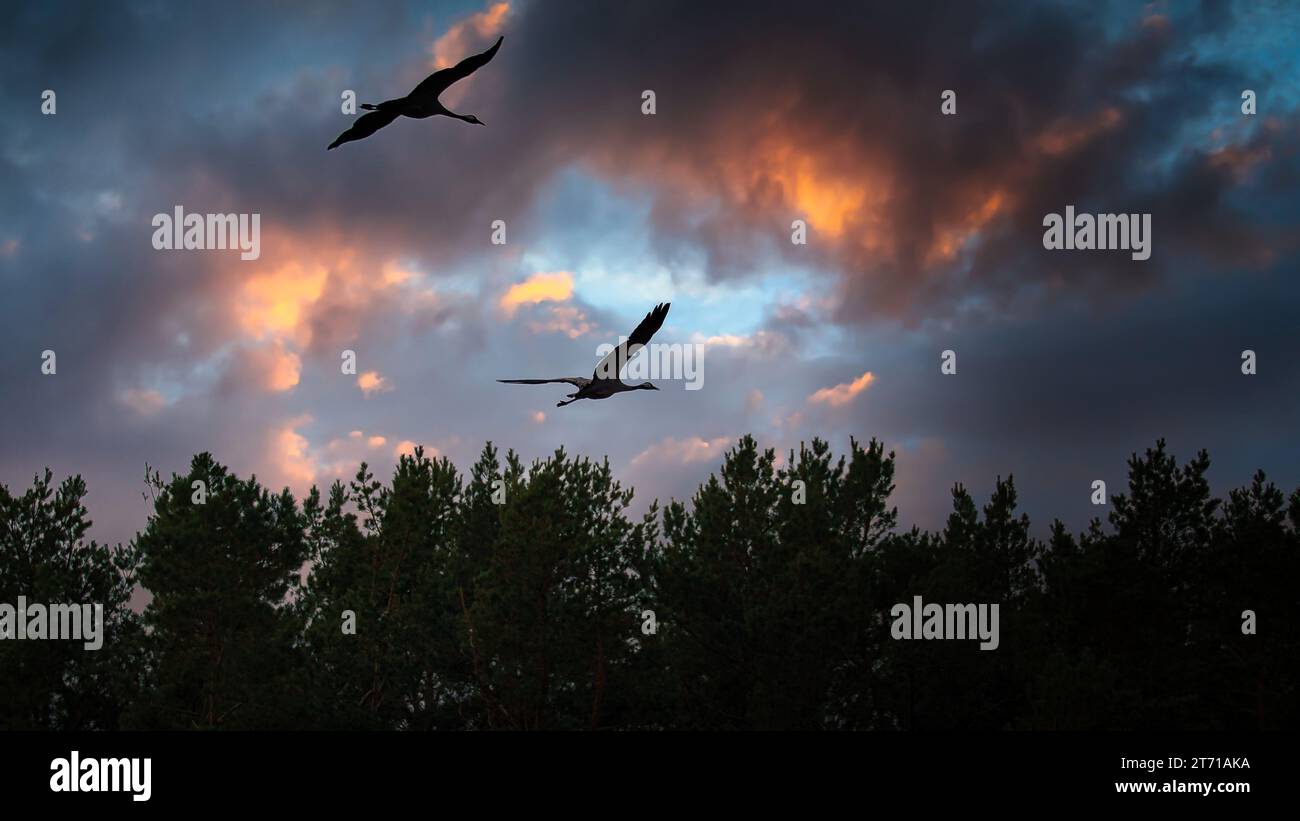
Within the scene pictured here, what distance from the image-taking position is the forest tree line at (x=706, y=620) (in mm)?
Answer: 41281

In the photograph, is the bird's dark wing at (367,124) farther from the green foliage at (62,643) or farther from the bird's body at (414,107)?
the green foliage at (62,643)

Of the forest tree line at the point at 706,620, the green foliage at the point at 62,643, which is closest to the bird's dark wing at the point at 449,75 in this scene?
the forest tree line at the point at 706,620

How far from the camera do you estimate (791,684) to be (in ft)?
131

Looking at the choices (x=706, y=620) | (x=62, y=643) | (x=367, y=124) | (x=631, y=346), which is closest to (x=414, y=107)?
(x=367, y=124)

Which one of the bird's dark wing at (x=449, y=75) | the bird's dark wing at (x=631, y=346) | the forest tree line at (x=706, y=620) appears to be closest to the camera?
the bird's dark wing at (x=449, y=75)

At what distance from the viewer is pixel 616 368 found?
66.9 feet

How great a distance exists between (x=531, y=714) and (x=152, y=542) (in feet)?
65.6

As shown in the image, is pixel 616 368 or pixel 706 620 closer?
pixel 616 368

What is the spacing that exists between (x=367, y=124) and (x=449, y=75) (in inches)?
72.6

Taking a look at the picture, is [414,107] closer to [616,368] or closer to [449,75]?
[449,75]

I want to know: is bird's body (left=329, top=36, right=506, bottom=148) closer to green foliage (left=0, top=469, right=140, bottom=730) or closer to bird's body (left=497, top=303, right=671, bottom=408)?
bird's body (left=497, top=303, right=671, bottom=408)

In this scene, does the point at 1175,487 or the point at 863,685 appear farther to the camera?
the point at 1175,487
